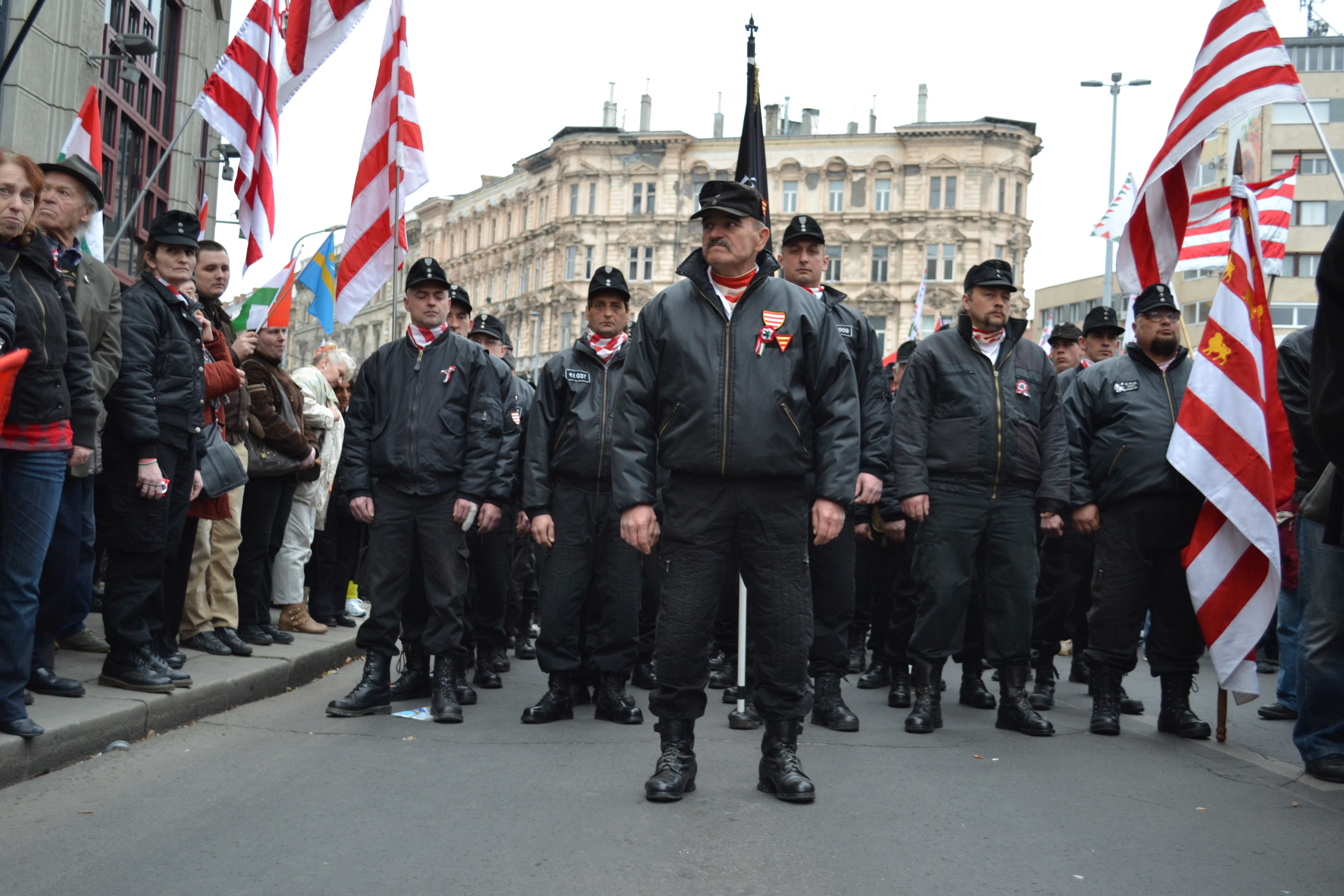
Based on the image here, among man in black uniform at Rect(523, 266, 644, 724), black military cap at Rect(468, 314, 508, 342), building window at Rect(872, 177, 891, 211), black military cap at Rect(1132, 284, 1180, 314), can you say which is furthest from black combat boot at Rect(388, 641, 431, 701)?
building window at Rect(872, 177, 891, 211)

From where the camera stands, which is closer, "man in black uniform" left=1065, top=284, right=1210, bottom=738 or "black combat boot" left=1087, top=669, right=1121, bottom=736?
"black combat boot" left=1087, top=669, right=1121, bottom=736

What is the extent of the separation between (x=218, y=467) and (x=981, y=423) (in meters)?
4.20

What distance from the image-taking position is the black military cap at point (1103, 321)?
356 inches

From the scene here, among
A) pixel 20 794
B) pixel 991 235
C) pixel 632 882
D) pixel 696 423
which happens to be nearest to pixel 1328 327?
pixel 632 882

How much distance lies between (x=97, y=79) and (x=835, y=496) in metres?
12.7

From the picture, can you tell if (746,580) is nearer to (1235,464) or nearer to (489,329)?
(1235,464)

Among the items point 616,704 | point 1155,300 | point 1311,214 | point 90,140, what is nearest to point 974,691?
point 616,704

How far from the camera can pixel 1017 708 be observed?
21.7 ft

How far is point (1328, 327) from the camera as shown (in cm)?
241

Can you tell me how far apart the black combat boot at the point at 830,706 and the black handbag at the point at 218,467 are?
11.4 ft

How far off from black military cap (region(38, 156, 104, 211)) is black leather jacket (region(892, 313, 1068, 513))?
13.5 ft

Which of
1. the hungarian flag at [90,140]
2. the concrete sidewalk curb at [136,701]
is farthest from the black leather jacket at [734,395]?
the hungarian flag at [90,140]

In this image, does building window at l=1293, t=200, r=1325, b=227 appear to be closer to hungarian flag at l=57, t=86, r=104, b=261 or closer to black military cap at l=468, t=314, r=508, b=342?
black military cap at l=468, t=314, r=508, b=342

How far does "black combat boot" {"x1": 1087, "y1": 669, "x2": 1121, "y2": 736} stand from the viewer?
6641 mm
